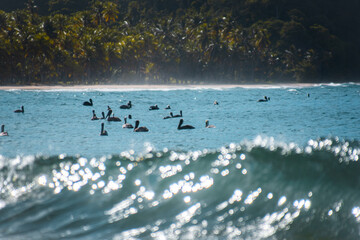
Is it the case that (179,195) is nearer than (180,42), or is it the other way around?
(179,195)

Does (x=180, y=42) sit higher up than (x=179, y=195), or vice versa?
(x=180, y=42)

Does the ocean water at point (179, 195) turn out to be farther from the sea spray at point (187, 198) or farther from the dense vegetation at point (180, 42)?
the dense vegetation at point (180, 42)

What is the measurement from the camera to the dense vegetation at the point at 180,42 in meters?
90.1

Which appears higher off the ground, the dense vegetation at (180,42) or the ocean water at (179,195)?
the dense vegetation at (180,42)

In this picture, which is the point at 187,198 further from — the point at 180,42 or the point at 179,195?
the point at 180,42

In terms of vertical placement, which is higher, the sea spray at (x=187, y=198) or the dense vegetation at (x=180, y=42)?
the dense vegetation at (x=180, y=42)

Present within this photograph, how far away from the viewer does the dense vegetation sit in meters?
90.1

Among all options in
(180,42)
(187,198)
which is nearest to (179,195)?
(187,198)

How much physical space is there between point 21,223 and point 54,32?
8623 centimetres

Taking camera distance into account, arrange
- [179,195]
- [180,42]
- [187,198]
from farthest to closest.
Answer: [180,42] < [179,195] < [187,198]

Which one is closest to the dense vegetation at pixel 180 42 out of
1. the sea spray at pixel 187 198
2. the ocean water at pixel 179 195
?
the ocean water at pixel 179 195

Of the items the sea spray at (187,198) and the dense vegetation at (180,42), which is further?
the dense vegetation at (180,42)

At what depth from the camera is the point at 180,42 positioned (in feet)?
376

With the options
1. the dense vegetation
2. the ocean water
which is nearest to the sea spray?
the ocean water
